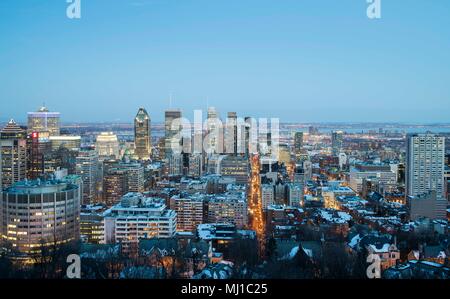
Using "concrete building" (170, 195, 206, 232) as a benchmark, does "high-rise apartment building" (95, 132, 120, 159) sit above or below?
above

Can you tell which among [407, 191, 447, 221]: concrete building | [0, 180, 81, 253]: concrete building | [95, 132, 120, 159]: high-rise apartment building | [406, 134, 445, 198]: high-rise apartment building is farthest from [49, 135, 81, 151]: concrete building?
[406, 134, 445, 198]: high-rise apartment building

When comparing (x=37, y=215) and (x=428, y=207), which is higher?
(x=37, y=215)

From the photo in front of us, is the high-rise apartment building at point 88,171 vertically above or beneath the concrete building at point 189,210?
above

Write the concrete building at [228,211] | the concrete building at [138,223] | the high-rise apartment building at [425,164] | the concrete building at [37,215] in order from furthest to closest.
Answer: the high-rise apartment building at [425,164] < the concrete building at [228,211] < the concrete building at [138,223] < the concrete building at [37,215]

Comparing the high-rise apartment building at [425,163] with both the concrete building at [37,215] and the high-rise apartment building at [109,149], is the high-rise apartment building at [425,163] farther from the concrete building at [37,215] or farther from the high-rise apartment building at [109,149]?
the concrete building at [37,215]

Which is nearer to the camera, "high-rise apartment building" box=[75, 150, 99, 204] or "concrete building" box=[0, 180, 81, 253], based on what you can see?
"concrete building" box=[0, 180, 81, 253]

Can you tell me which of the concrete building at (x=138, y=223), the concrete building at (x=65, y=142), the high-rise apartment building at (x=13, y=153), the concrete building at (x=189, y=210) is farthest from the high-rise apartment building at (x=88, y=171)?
the concrete building at (x=138, y=223)

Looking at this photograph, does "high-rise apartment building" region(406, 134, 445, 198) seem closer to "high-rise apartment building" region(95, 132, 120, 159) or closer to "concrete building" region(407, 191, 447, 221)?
"concrete building" region(407, 191, 447, 221)

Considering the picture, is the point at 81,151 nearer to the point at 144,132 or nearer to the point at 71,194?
the point at 144,132

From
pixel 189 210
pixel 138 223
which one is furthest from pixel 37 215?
pixel 189 210

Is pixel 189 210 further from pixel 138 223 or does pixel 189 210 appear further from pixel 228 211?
pixel 138 223

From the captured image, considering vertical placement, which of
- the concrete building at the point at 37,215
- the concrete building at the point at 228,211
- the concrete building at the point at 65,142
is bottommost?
the concrete building at the point at 228,211
